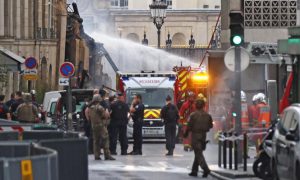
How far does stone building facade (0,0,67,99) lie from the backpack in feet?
71.7

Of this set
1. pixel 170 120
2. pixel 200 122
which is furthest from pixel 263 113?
pixel 200 122

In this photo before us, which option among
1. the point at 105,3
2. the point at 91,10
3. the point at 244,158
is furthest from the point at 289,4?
the point at 105,3

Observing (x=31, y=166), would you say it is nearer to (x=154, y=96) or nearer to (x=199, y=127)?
(x=199, y=127)

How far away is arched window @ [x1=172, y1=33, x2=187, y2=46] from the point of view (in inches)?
5285

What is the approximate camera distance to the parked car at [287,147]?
20016mm

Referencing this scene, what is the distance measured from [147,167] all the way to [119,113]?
5.53 metres

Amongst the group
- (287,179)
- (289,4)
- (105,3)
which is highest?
(105,3)

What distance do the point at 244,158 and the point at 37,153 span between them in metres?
11.4

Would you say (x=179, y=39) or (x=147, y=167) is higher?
(x=179, y=39)

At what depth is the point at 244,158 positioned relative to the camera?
81.8 feet

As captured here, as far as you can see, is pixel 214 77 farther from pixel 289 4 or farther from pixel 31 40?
pixel 31 40

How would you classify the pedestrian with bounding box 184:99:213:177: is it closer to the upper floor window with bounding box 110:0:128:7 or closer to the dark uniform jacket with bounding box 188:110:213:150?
the dark uniform jacket with bounding box 188:110:213:150

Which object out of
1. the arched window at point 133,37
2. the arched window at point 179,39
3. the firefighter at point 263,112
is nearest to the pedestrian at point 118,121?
the firefighter at point 263,112

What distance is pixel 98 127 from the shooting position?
31.3m
